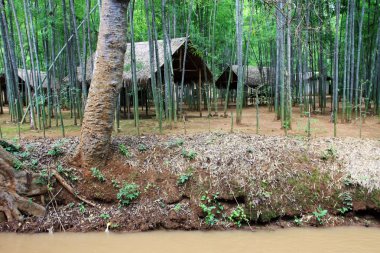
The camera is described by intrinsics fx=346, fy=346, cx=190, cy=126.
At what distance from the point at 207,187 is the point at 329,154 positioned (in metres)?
2.00

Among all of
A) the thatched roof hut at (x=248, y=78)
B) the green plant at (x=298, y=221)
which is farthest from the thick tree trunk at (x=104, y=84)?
the thatched roof hut at (x=248, y=78)

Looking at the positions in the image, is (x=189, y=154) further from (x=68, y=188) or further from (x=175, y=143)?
(x=68, y=188)

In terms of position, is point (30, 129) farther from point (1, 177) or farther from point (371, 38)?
point (371, 38)

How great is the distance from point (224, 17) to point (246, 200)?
33.9 feet

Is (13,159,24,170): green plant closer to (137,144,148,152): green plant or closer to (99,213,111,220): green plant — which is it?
(99,213,111,220): green plant

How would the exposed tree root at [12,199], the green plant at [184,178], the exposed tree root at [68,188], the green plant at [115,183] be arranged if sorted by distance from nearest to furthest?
the exposed tree root at [12,199] → the exposed tree root at [68,188] → the green plant at [115,183] → the green plant at [184,178]

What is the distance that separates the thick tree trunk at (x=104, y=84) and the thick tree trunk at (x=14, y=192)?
2.47ft

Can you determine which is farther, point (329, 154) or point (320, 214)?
point (329, 154)

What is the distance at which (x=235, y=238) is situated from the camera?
4.08 metres

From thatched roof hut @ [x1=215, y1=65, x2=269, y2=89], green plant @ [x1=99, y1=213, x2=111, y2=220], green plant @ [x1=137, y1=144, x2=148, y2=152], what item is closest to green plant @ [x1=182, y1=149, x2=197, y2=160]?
green plant @ [x1=137, y1=144, x2=148, y2=152]

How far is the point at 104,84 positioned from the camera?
16.0 ft

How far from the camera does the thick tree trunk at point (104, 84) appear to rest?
15.8 feet

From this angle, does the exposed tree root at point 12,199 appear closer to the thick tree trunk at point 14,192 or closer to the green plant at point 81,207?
the thick tree trunk at point 14,192

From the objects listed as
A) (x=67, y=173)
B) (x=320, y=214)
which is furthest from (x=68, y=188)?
(x=320, y=214)
